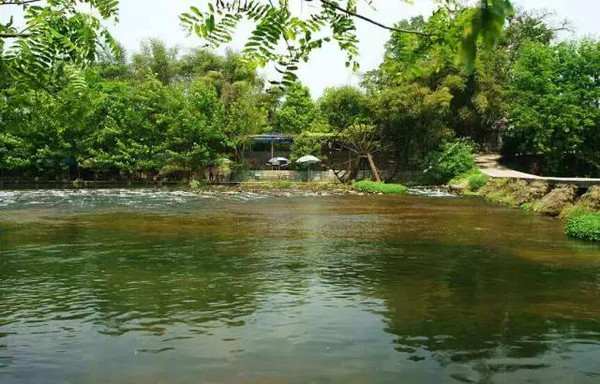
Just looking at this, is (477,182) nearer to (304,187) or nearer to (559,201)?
(304,187)

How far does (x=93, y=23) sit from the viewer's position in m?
3.37

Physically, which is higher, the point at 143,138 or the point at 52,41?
the point at 143,138

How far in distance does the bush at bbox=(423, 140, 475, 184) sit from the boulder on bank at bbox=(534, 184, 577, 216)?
1797 cm

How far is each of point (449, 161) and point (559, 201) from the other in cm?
1977

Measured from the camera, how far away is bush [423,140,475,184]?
137ft

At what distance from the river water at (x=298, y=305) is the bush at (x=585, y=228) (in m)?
0.82

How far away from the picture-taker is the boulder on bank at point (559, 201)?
22.4 meters

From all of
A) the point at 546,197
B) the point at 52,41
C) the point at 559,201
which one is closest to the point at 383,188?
the point at 546,197

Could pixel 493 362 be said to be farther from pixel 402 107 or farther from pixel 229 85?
pixel 229 85

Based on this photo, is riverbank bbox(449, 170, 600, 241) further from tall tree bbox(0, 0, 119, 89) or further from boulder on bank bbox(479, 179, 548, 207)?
tall tree bbox(0, 0, 119, 89)

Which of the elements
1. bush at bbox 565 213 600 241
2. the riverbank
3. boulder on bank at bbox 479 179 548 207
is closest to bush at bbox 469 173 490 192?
the riverbank

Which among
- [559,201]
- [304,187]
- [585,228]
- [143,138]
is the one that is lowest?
[585,228]

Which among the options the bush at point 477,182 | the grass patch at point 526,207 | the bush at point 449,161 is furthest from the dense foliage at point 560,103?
the grass patch at point 526,207

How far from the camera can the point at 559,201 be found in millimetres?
22641
